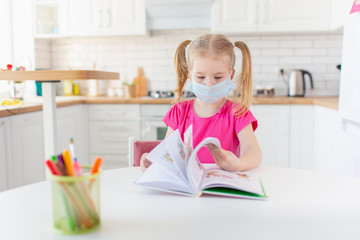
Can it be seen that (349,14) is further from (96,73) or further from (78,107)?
(78,107)

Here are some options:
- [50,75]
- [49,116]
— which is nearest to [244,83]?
[50,75]

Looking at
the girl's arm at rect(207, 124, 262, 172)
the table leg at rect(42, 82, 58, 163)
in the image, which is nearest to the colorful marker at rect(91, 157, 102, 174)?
the girl's arm at rect(207, 124, 262, 172)

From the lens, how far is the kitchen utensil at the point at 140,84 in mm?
3693

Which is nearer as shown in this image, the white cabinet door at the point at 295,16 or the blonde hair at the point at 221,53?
the blonde hair at the point at 221,53

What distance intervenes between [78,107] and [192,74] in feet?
6.89

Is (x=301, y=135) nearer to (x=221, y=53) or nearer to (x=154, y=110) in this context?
(x=154, y=110)

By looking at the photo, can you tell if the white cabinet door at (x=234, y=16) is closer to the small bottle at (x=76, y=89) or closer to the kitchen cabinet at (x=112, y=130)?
the kitchen cabinet at (x=112, y=130)

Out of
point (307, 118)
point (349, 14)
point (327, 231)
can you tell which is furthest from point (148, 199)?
point (307, 118)

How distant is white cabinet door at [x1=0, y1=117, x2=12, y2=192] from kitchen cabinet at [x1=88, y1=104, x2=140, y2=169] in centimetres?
109

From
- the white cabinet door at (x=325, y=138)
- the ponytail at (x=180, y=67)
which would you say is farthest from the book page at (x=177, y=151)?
the white cabinet door at (x=325, y=138)

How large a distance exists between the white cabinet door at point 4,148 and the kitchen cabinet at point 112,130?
3.59 feet

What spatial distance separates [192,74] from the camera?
131cm

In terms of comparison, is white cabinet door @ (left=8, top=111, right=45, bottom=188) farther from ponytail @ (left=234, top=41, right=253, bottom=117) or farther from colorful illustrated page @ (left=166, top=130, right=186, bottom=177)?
colorful illustrated page @ (left=166, top=130, right=186, bottom=177)

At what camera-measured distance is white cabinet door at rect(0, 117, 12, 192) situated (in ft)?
7.22
